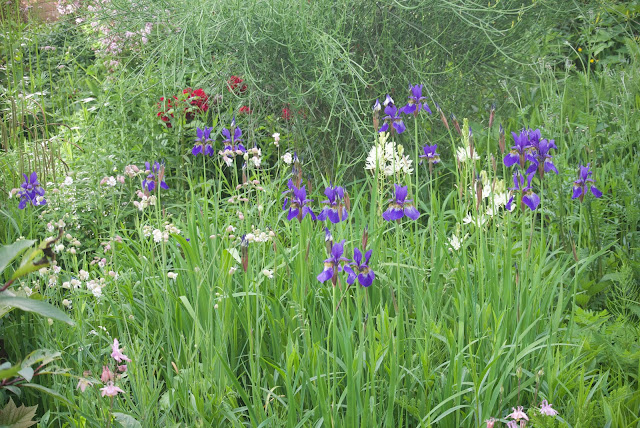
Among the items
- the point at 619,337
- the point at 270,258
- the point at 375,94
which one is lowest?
the point at 619,337

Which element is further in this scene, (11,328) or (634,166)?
(634,166)

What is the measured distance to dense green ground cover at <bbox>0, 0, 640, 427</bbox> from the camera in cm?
168

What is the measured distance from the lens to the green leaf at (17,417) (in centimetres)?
162

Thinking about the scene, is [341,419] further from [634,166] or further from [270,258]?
[634,166]

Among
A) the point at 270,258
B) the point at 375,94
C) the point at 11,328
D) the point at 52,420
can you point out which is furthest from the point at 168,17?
the point at 52,420

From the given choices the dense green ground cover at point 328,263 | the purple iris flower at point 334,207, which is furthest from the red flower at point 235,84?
the purple iris flower at point 334,207

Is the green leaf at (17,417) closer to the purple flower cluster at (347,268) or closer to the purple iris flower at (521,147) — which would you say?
the purple flower cluster at (347,268)

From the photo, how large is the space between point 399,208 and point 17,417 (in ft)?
3.86

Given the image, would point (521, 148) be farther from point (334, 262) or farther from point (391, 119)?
point (334, 262)

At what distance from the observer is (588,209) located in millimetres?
Answer: 2559

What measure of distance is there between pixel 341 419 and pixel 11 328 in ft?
3.77

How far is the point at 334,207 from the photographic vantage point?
1.84 meters

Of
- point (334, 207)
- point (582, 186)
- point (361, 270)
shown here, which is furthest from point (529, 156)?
point (361, 270)

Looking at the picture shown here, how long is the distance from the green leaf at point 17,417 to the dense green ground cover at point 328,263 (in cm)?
7
